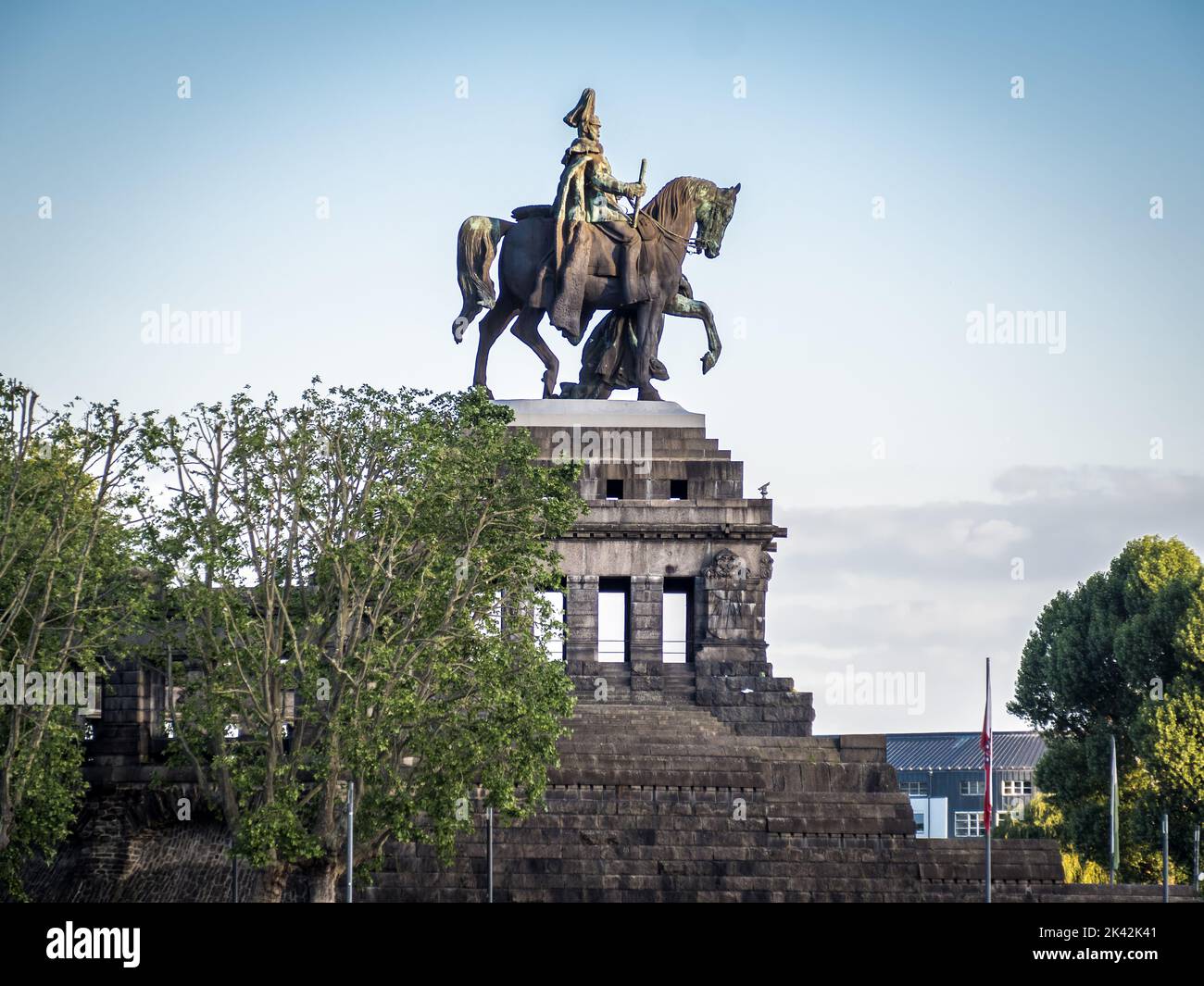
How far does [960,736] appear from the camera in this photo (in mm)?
176875

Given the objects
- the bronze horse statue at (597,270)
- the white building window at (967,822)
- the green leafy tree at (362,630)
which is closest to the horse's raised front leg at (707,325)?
the bronze horse statue at (597,270)

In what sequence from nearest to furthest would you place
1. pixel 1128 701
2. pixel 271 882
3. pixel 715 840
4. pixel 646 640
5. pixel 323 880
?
pixel 323 880 < pixel 271 882 < pixel 715 840 < pixel 646 640 < pixel 1128 701

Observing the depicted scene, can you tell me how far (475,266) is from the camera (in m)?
68.2

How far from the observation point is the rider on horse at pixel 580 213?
67312 mm

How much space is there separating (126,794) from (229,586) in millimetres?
8510

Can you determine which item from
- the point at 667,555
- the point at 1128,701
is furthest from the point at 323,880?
the point at 1128,701

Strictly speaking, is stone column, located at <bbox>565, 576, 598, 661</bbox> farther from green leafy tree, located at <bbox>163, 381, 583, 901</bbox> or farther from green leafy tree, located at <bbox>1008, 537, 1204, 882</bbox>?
green leafy tree, located at <bbox>1008, 537, 1204, 882</bbox>

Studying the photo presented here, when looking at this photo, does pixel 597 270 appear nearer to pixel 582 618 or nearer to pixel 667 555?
pixel 667 555

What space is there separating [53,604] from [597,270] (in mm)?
20005

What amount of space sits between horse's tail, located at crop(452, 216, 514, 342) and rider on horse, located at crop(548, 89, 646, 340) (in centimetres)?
199

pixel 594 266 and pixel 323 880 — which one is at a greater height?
pixel 594 266

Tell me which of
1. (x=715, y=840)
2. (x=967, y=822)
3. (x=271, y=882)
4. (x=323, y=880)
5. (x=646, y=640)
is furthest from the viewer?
(x=967, y=822)
